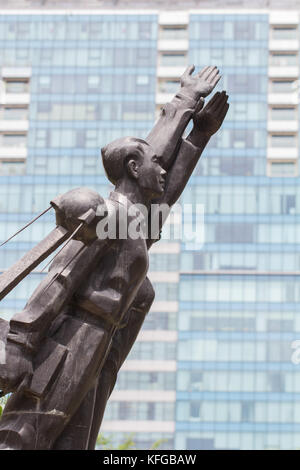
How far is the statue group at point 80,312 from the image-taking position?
7531 mm

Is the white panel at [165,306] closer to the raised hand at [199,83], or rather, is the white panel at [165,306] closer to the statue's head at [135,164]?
the raised hand at [199,83]

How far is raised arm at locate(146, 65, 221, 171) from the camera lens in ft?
29.4

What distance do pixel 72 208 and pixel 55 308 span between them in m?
0.74

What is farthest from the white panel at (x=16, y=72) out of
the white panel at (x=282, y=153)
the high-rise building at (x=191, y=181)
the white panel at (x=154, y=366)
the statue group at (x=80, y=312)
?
the statue group at (x=80, y=312)

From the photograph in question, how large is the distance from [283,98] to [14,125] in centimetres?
1550

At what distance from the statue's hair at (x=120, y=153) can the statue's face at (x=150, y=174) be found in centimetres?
6

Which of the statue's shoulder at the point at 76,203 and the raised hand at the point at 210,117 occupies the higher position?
the raised hand at the point at 210,117

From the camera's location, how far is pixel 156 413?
5428 centimetres

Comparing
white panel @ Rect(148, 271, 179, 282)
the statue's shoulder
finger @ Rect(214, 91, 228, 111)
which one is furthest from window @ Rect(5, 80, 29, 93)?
the statue's shoulder

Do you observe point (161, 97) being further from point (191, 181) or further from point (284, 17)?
point (284, 17)

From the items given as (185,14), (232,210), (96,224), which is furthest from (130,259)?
(185,14)

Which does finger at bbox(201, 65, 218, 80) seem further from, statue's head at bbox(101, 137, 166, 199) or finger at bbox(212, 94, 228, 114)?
statue's head at bbox(101, 137, 166, 199)

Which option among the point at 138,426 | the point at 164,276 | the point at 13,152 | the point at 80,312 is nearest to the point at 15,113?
the point at 13,152
